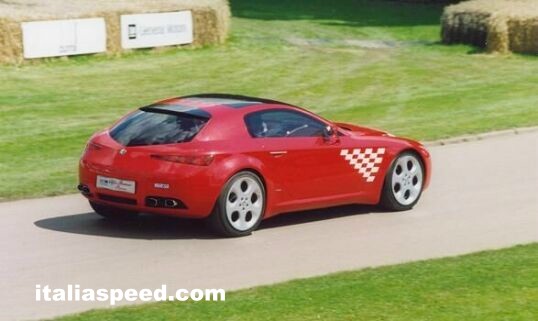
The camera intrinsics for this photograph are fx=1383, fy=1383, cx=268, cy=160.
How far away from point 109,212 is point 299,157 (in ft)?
7.03

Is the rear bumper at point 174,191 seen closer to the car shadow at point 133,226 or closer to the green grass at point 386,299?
the car shadow at point 133,226

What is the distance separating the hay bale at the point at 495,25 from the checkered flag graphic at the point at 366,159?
2086 centimetres

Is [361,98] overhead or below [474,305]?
below

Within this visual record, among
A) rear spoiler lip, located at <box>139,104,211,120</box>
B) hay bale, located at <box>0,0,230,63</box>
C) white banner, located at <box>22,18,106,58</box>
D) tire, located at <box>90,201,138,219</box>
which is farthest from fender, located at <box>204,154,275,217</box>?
white banner, located at <box>22,18,106,58</box>

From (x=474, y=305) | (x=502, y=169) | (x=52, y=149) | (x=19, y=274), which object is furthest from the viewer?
(x=52, y=149)

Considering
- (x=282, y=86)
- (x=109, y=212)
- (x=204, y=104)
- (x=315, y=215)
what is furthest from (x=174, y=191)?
(x=282, y=86)

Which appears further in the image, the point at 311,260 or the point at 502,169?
the point at 502,169

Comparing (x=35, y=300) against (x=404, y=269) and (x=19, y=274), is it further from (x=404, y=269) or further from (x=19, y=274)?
(x=404, y=269)

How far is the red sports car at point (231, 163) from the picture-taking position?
46.0 feet

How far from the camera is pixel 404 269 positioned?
12422 millimetres

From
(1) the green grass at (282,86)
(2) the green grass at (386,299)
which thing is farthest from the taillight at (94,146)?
(2) the green grass at (386,299)

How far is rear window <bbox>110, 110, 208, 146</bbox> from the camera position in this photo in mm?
14305

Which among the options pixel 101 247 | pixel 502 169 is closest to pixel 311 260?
pixel 101 247

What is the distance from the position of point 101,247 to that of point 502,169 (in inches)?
287
